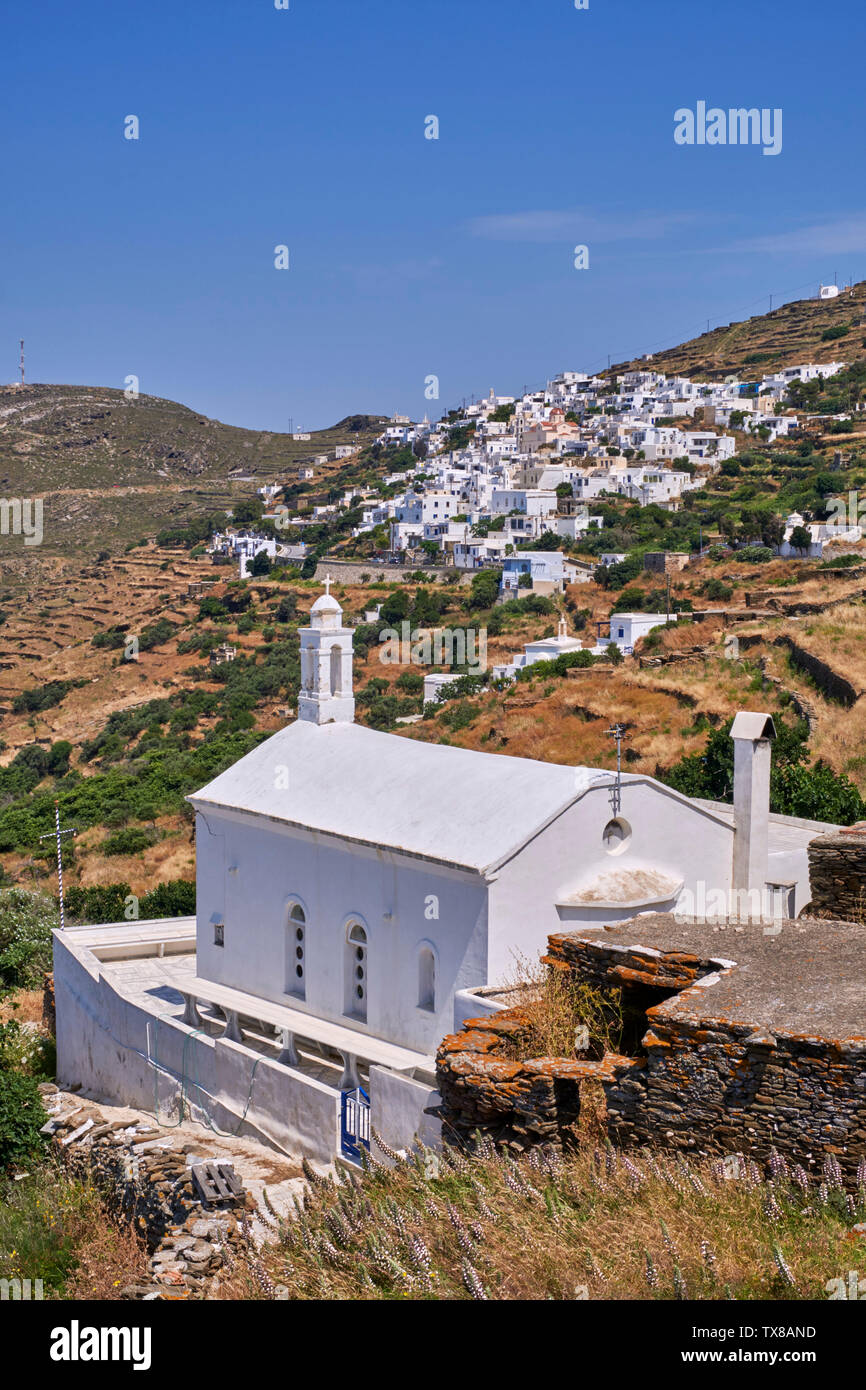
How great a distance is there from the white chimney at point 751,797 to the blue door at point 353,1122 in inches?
171

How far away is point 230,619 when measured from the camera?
72.1 meters

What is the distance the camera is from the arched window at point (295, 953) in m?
14.9

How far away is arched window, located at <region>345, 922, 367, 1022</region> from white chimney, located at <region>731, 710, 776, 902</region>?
3902 mm

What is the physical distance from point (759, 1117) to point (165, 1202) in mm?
6291

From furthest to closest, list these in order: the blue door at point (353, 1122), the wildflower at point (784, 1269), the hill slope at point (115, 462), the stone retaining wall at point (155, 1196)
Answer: the hill slope at point (115, 462) < the blue door at point (353, 1122) < the stone retaining wall at point (155, 1196) < the wildflower at point (784, 1269)

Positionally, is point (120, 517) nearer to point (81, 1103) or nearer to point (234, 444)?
point (234, 444)

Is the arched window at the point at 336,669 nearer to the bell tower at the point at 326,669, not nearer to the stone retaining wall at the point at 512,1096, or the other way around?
the bell tower at the point at 326,669

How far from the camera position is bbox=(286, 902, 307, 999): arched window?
49.0 feet

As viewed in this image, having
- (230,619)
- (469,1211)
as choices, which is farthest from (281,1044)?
(230,619)

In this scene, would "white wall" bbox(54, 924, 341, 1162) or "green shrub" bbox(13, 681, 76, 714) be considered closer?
"white wall" bbox(54, 924, 341, 1162)

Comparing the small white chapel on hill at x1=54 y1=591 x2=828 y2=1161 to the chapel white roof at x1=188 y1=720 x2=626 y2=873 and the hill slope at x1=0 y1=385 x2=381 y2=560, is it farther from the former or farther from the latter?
the hill slope at x1=0 y1=385 x2=381 y2=560

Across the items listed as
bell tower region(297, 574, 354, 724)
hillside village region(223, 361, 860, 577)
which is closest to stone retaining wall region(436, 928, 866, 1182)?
bell tower region(297, 574, 354, 724)

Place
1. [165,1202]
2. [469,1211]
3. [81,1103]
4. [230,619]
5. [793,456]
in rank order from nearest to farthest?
[469,1211]
[165,1202]
[81,1103]
[230,619]
[793,456]

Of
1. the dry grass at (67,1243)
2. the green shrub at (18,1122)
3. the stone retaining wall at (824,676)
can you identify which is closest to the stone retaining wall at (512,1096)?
the dry grass at (67,1243)
